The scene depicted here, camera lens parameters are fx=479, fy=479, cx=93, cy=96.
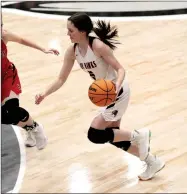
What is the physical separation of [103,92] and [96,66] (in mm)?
357

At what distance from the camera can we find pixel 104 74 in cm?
435

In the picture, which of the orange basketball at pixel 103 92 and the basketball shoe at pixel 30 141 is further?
the basketball shoe at pixel 30 141

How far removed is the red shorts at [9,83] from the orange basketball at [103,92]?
3.27ft

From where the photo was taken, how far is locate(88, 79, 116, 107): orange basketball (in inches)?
159

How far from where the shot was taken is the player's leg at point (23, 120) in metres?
4.72

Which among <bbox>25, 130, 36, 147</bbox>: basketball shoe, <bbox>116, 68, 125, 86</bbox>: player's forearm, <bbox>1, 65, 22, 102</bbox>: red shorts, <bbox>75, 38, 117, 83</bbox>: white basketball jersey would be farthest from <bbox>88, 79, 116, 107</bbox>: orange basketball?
<bbox>25, 130, 36, 147</bbox>: basketball shoe

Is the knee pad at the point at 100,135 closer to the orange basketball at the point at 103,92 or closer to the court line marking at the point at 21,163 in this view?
the orange basketball at the point at 103,92

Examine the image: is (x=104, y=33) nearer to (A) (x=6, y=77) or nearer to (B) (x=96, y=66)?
(B) (x=96, y=66)

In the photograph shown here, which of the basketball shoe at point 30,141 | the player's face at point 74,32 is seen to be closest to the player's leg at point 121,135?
the player's face at point 74,32

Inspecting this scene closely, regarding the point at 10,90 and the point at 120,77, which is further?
the point at 10,90

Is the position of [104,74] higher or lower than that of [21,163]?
higher

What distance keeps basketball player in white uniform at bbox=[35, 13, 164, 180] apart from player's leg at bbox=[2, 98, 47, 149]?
38 centimetres

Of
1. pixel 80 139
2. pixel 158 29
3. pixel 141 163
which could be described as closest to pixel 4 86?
pixel 80 139

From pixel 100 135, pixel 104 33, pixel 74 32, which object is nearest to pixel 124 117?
pixel 100 135
